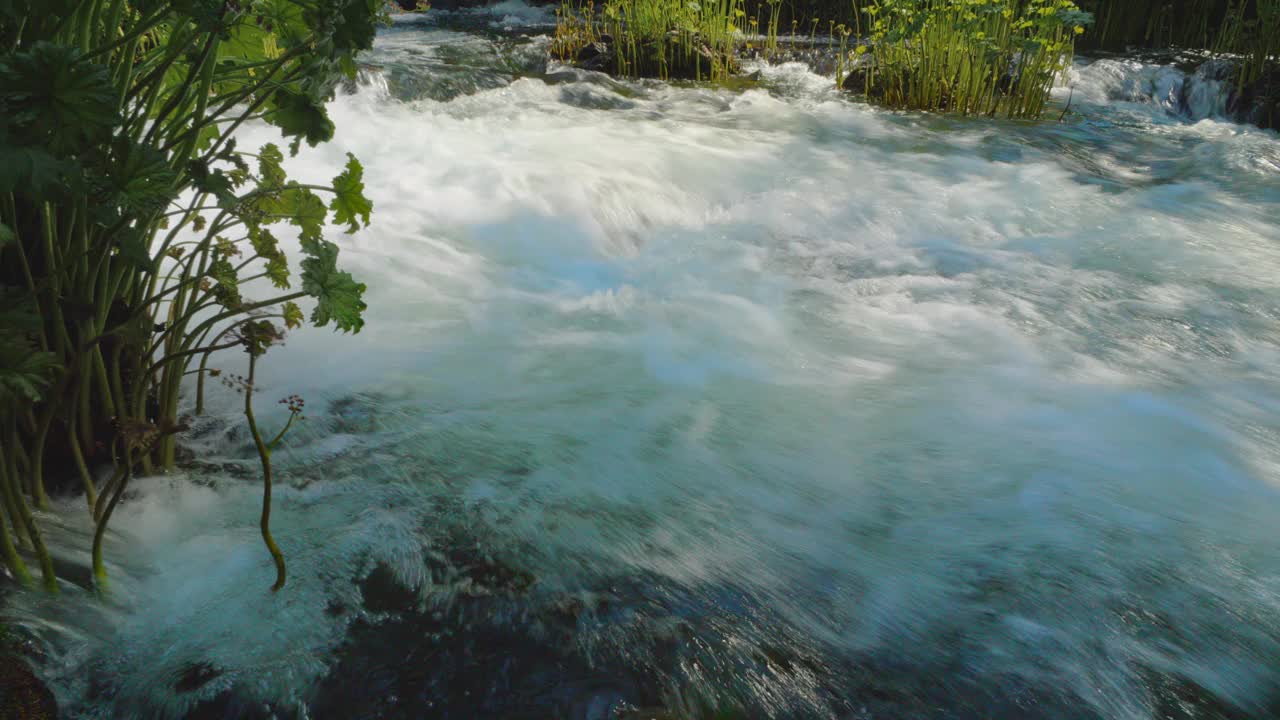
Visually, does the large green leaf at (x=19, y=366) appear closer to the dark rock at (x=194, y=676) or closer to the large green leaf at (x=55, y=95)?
the large green leaf at (x=55, y=95)

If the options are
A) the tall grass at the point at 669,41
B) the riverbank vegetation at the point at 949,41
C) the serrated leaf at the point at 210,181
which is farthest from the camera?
the tall grass at the point at 669,41

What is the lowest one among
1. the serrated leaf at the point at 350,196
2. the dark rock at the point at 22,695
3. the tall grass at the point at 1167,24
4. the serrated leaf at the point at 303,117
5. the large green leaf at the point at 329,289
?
the dark rock at the point at 22,695

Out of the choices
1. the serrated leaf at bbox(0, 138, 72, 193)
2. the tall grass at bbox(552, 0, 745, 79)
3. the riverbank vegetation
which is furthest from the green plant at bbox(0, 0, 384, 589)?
the tall grass at bbox(552, 0, 745, 79)

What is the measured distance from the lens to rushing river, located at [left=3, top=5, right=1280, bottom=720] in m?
1.48

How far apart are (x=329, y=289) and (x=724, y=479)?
1.13 meters

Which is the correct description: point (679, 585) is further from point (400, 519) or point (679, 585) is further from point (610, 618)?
point (400, 519)

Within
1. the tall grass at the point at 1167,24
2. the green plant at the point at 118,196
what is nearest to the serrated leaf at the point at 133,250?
the green plant at the point at 118,196

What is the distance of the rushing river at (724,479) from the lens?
1.48 metres

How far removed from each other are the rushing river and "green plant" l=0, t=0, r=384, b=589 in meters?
0.22

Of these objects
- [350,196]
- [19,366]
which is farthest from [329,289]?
[19,366]

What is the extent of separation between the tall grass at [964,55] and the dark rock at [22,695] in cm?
668

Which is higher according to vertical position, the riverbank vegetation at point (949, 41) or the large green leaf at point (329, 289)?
the riverbank vegetation at point (949, 41)

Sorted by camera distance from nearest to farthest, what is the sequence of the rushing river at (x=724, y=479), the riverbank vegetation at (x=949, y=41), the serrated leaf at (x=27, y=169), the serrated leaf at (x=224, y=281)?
1. the serrated leaf at (x=27, y=169)
2. the rushing river at (x=724, y=479)
3. the serrated leaf at (x=224, y=281)
4. the riverbank vegetation at (x=949, y=41)

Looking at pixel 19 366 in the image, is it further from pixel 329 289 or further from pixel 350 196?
pixel 350 196
